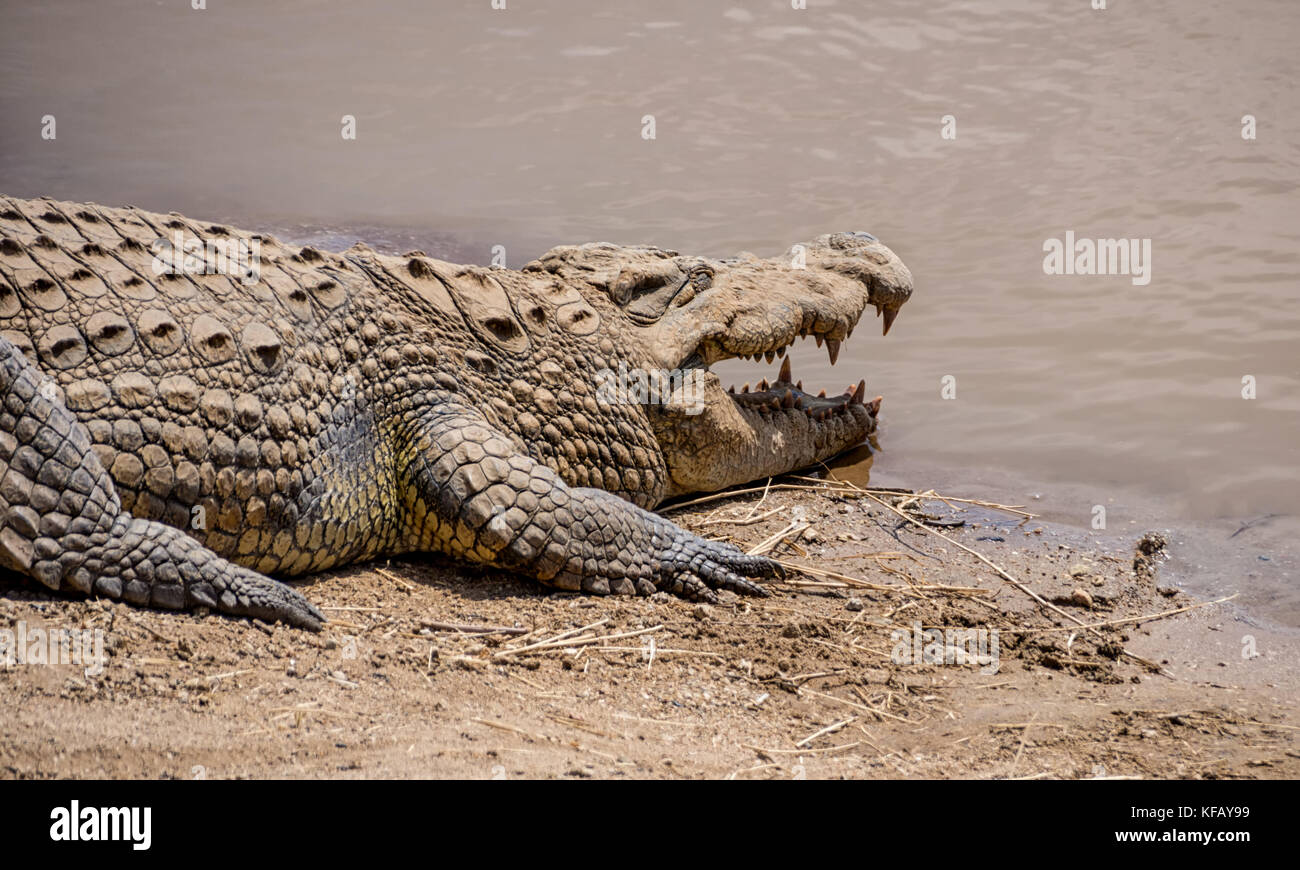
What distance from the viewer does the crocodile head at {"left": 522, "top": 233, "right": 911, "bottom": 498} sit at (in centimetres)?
504

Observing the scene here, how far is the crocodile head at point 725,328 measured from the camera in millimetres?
5035

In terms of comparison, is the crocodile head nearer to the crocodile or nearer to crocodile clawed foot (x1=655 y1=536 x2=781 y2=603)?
the crocodile

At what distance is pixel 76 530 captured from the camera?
3094 mm

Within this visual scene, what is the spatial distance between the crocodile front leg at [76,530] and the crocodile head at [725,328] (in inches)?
85.1

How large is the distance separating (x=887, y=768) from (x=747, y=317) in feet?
9.12

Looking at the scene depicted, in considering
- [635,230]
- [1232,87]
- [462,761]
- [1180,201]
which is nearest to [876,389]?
[635,230]

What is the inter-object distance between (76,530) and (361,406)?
1.17 meters

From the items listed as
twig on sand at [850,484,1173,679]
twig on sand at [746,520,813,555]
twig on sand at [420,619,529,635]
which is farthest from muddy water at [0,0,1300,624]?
twig on sand at [420,619,529,635]

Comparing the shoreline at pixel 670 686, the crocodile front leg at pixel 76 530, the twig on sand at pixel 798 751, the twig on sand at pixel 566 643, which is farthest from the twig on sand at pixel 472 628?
the twig on sand at pixel 798 751

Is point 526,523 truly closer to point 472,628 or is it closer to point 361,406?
point 472,628

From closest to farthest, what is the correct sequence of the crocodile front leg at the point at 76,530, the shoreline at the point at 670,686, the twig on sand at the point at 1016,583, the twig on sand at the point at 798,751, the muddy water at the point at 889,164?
the shoreline at the point at 670,686, the twig on sand at the point at 798,751, the crocodile front leg at the point at 76,530, the twig on sand at the point at 1016,583, the muddy water at the point at 889,164

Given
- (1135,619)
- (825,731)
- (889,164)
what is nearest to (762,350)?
(1135,619)

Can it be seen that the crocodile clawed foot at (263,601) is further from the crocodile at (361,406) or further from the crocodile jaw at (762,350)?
the crocodile jaw at (762,350)
